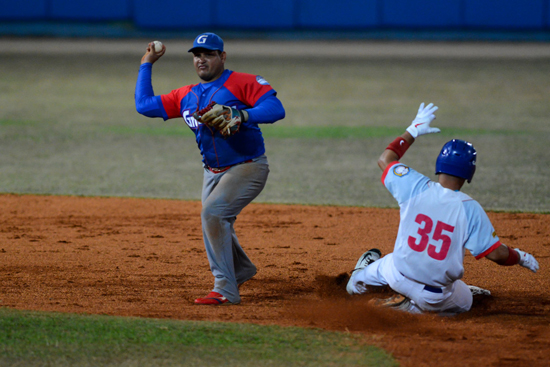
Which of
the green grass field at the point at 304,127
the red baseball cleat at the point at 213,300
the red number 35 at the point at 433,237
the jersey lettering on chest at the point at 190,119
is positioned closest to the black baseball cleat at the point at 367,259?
the red number 35 at the point at 433,237

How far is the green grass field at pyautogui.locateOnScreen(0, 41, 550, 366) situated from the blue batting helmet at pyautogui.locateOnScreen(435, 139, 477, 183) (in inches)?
51.3

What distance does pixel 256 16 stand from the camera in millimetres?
27797

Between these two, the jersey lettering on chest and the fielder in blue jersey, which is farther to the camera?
the jersey lettering on chest

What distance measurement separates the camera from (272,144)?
12930 millimetres

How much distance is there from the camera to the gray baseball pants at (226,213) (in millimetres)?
4871

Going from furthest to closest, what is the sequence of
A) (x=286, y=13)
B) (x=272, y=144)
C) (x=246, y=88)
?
(x=286, y=13), (x=272, y=144), (x=246, y=88)

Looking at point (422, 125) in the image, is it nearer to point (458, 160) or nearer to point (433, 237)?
point (458, 160)

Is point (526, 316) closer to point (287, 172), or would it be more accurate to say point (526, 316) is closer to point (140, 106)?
point (140, 106)

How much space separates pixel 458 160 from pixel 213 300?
2056mm

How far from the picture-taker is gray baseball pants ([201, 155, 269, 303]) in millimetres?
4871

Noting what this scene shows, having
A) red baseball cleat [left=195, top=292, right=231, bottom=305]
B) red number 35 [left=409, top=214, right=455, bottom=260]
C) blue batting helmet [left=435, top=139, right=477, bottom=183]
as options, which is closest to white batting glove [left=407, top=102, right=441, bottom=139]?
blue batting helmet [left=435, top=139, right=477, bottom=183]

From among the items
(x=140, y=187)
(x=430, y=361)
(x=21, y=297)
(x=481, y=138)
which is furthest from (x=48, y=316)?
(x=481, y=138)

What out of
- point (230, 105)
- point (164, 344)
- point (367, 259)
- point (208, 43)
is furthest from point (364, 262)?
point (208, 43)

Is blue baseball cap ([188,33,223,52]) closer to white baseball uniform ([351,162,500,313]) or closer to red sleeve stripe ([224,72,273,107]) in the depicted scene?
red sleeve stripe ([224,72,273,107])
